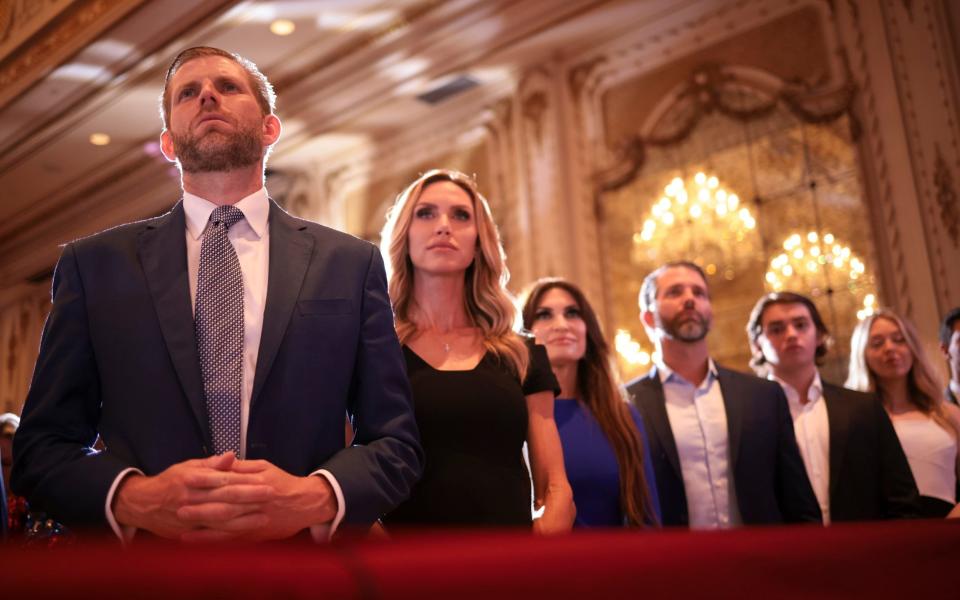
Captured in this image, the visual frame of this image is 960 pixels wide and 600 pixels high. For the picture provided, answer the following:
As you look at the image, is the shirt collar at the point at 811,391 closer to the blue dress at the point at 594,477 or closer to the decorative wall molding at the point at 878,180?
the blue dress at the point at 594,477

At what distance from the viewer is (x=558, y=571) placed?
53 centimetres

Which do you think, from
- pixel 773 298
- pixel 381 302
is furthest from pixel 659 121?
pixel 381 302

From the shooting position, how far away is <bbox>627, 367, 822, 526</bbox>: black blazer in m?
2.90

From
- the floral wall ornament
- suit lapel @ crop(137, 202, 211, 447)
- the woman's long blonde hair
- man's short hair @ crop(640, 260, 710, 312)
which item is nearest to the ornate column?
the floral wall ornament

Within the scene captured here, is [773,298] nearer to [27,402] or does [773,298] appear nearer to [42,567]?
[27,402]

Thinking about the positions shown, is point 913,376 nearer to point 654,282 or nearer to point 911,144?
point 654,282

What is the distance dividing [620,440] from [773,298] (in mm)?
1356

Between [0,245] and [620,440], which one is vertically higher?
[0,245]

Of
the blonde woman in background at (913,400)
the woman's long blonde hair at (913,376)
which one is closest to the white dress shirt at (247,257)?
the blonde woman in background at (913,400)

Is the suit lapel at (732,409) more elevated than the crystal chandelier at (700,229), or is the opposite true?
the crystal chandelier at (700,229)

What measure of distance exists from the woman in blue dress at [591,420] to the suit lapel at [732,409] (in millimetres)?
317

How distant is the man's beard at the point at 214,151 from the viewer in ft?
5.01

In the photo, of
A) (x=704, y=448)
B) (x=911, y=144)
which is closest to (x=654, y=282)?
(x=704, y=448)

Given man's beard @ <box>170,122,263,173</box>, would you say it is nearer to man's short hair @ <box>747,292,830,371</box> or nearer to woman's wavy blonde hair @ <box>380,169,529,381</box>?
woman's wavy blonde hair @ <box>380,169,529,381</box>
